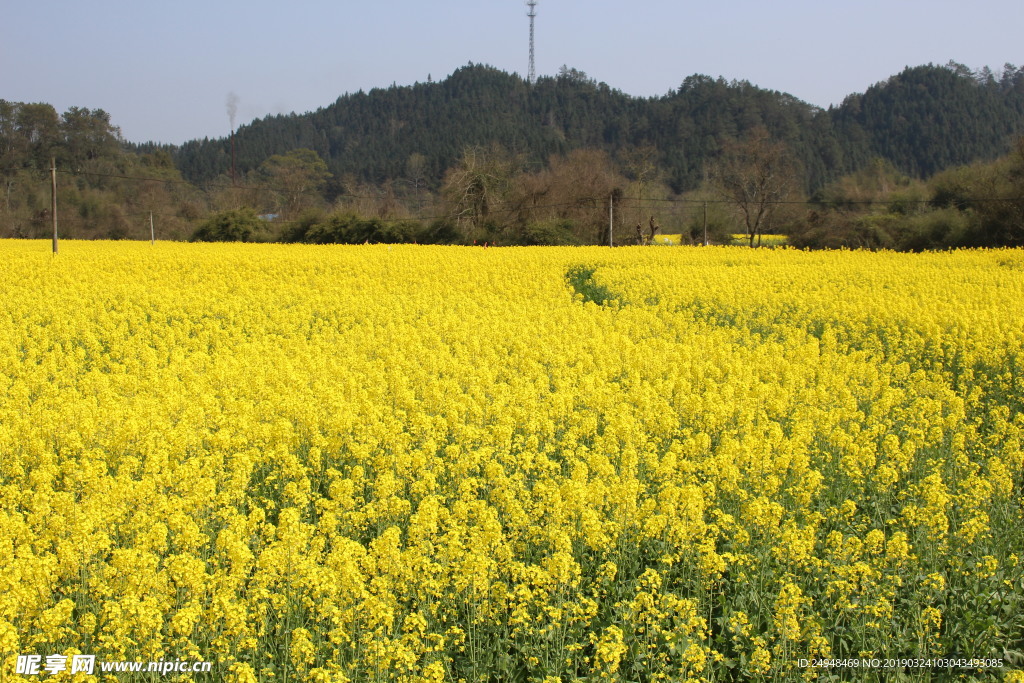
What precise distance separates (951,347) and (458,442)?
8.21m

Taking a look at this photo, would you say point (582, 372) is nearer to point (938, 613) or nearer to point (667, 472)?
point (667, 472)

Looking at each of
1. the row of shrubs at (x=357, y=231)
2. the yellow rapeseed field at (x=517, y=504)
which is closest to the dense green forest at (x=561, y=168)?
the row of shrubs at (x=357, y=231)

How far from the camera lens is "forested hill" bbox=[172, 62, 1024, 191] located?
105250mm

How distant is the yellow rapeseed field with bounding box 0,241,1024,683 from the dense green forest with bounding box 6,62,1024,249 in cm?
3407

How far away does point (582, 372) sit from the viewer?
11039mm

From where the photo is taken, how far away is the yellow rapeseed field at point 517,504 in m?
4.41

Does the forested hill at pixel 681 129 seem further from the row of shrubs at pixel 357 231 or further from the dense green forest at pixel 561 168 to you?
the row of shrubs at pixel 357 231

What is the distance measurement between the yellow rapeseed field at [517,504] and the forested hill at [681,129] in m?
78.5

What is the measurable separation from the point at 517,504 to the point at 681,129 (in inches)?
4597

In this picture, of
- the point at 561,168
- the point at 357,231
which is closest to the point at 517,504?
the point at 357,231

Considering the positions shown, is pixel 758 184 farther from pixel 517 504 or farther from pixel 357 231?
pixel 517 504

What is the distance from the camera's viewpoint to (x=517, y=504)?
5.66m

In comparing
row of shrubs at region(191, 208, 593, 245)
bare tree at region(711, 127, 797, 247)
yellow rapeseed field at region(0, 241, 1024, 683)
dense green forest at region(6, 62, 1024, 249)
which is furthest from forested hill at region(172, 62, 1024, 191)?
yellow rapeseed field at region(0, 241, 1024, 683)

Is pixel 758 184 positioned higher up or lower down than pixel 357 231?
higher up
